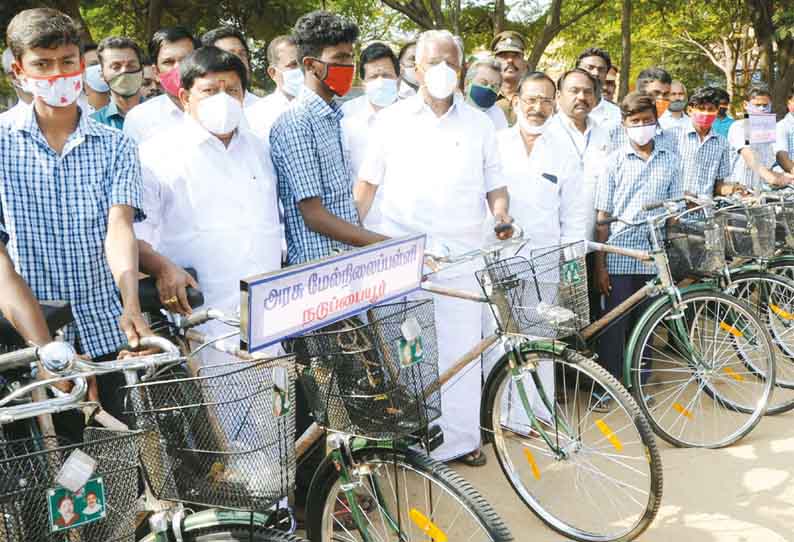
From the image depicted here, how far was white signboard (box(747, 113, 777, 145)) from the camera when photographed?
5.47 meters

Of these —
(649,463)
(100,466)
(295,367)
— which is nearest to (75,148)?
(295,367)

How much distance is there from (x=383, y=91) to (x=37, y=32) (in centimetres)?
232

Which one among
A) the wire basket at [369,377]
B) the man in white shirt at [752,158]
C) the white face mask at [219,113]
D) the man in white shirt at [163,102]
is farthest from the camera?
the man in white shirt at [752,158]

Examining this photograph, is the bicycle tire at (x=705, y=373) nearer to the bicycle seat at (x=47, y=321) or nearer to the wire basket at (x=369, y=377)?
the wire basket at (x=369, y=377)

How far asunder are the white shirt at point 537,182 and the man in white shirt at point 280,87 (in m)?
1.32

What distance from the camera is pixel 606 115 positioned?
6.13 meters

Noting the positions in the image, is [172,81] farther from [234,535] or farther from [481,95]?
[234,535]

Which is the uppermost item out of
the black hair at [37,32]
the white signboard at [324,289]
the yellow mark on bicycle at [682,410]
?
the black hair at [37,32]

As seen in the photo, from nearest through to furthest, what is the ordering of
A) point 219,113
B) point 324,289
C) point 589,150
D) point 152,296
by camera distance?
point 324,289 → point 152,296 → point 219,113 → point 589,150

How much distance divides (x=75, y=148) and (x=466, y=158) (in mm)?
1843

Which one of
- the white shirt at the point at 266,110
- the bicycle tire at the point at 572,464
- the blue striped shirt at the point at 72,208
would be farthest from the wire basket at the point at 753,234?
the blue striped shirt at the point at 72,208

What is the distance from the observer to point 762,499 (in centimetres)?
376

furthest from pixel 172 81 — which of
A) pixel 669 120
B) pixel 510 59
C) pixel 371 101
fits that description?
pixel 669 120

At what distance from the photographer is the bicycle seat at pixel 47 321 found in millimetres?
2334
